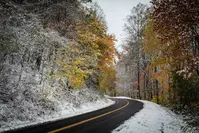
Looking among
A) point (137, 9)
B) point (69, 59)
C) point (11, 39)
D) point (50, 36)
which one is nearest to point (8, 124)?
point (11, 39)

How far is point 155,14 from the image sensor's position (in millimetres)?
6633

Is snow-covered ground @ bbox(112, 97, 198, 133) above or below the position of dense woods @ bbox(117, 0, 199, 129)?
below

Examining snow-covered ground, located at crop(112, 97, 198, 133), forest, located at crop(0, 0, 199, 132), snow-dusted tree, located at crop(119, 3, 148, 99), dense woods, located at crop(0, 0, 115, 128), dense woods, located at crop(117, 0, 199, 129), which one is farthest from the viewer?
snow-dusted tree, located at crop(119, 3, 148, 99)

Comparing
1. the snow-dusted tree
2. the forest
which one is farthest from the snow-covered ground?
the snow-dusted tree

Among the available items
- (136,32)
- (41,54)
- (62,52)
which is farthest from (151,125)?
(136,32)

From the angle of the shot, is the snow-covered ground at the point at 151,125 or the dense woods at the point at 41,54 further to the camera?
the dense woods at the point at 41,54

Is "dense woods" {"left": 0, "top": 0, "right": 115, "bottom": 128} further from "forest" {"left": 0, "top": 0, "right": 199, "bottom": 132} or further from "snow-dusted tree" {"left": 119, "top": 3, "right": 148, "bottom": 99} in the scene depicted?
"snow-dusted tree" {"left": 119, "top": 3, "right": 148, "bottom": 99}

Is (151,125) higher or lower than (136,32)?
lower

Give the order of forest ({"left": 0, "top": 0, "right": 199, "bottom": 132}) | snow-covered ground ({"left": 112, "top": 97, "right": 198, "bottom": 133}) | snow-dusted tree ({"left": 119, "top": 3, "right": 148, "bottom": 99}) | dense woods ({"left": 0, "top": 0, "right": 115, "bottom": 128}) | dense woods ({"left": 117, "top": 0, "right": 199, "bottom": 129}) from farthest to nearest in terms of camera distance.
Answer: snow-dusted tree ({"left": 119, "top": 3, "right": 148, "bottom": 99}) < dense woods ({"left": 0, "top": 0, "right": 115, "bottom": 128}) < forest ({"left": 0, "top": 0, "right": 199, "bottom": 132}) < snow-covered ground ({"left": 112, "top": 97, "right": 198, "bottom": 133}) < dense woods ({"left": 117, "top": 0, "right": 199, "bottom": 129})

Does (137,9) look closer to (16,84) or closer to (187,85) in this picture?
(187,85)

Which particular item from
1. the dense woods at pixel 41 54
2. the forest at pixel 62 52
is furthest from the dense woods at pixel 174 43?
the dense woods at pixel 41 54

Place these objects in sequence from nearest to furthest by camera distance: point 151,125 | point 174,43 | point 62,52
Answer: point 151,125
point 174,43
point 62,52

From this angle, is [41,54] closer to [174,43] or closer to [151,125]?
[151,125]

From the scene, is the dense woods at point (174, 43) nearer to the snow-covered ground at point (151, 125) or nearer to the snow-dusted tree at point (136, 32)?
the snow-dusted tree at point (136, 32)
